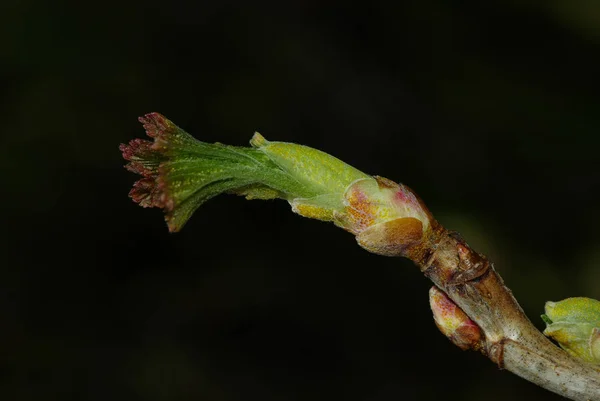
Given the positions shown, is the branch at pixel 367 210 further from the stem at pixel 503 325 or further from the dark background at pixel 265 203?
the dark background at pixel 265 203

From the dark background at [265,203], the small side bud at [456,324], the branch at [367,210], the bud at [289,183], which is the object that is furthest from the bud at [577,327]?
the dark background at [265,203]

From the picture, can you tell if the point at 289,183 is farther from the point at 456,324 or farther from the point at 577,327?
the point at 577,327

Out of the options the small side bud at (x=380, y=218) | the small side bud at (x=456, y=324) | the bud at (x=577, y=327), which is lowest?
the small side bud at (x=456, y=324)

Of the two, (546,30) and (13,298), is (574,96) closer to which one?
(546,30)

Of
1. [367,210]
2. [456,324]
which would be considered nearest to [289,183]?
[367,210]

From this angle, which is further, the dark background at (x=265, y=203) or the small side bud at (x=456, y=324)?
the dark background at (x=265, y=203)

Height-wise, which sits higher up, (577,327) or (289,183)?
(289,183)
